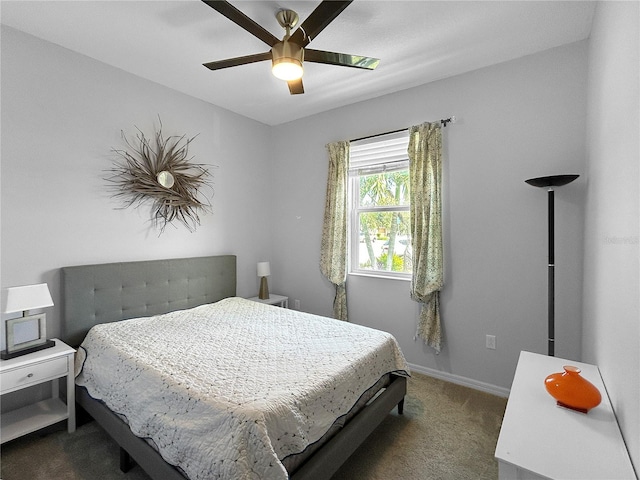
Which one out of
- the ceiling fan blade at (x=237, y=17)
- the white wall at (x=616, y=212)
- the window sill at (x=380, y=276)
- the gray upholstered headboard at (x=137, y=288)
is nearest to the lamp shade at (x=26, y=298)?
the gray upholstered headboard at (x=137, y=288)

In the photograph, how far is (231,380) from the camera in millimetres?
1567

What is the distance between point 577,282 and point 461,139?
145 cm

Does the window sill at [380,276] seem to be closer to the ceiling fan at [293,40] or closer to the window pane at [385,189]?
the window pane at [385,189]

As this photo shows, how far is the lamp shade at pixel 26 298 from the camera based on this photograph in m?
1.90

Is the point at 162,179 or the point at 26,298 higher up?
the point at 162,179

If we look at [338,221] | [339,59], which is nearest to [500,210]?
[338,221]

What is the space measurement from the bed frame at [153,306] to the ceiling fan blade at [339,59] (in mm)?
2165

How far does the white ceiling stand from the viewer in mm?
1928

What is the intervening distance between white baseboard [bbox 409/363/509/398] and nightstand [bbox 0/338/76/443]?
2.81 m

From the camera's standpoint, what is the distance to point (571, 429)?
1.14 metres

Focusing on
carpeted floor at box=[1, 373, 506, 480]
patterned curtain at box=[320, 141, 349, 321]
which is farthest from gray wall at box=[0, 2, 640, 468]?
carpeted floor at box=[1, 373, 506, 480]

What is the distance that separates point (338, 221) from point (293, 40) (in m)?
1.90

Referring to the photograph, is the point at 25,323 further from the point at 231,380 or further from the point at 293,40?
the point at 293,40

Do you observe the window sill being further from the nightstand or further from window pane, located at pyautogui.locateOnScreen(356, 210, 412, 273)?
the nightstand
